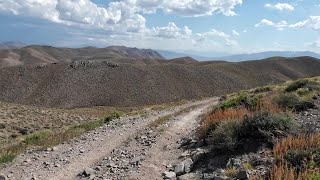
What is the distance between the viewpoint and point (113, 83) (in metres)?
106

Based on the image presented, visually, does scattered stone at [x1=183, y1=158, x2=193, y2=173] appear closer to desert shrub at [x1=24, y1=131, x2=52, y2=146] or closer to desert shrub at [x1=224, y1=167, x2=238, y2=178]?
desert shrub at [x1=224, y1=167, x2=238, y2=178]

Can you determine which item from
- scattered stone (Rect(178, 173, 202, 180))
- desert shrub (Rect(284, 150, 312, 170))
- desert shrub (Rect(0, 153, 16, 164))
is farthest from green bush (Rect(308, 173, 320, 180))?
desert shrub (Rect(0, 153, 16, 164))

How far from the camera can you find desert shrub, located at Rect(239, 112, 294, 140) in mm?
11950

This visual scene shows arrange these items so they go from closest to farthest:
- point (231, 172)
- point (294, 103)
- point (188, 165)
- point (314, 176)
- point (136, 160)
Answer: point (314, 176) → point (231, 172) → point (188, 165) → point (136, 160) → point (294, 103)

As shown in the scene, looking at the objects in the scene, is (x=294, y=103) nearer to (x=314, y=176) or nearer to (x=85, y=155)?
(x=85, y=155)

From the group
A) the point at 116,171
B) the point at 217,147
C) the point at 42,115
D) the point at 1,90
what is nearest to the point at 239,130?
the point at 217,147

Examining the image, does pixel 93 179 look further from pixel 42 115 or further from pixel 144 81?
pixel 144 81

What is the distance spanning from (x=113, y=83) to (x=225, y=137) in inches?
3726

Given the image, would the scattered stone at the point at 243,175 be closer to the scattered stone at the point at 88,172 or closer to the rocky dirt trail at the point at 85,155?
the rocky dirt trail at the point at 85,155

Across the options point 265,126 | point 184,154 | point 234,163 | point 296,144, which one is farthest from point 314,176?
point 184,154

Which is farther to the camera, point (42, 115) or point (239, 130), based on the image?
point (42, 115)

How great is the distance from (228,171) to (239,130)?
275cm

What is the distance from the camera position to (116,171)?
12.7 metres

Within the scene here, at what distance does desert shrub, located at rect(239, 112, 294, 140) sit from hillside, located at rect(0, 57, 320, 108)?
80047mm
